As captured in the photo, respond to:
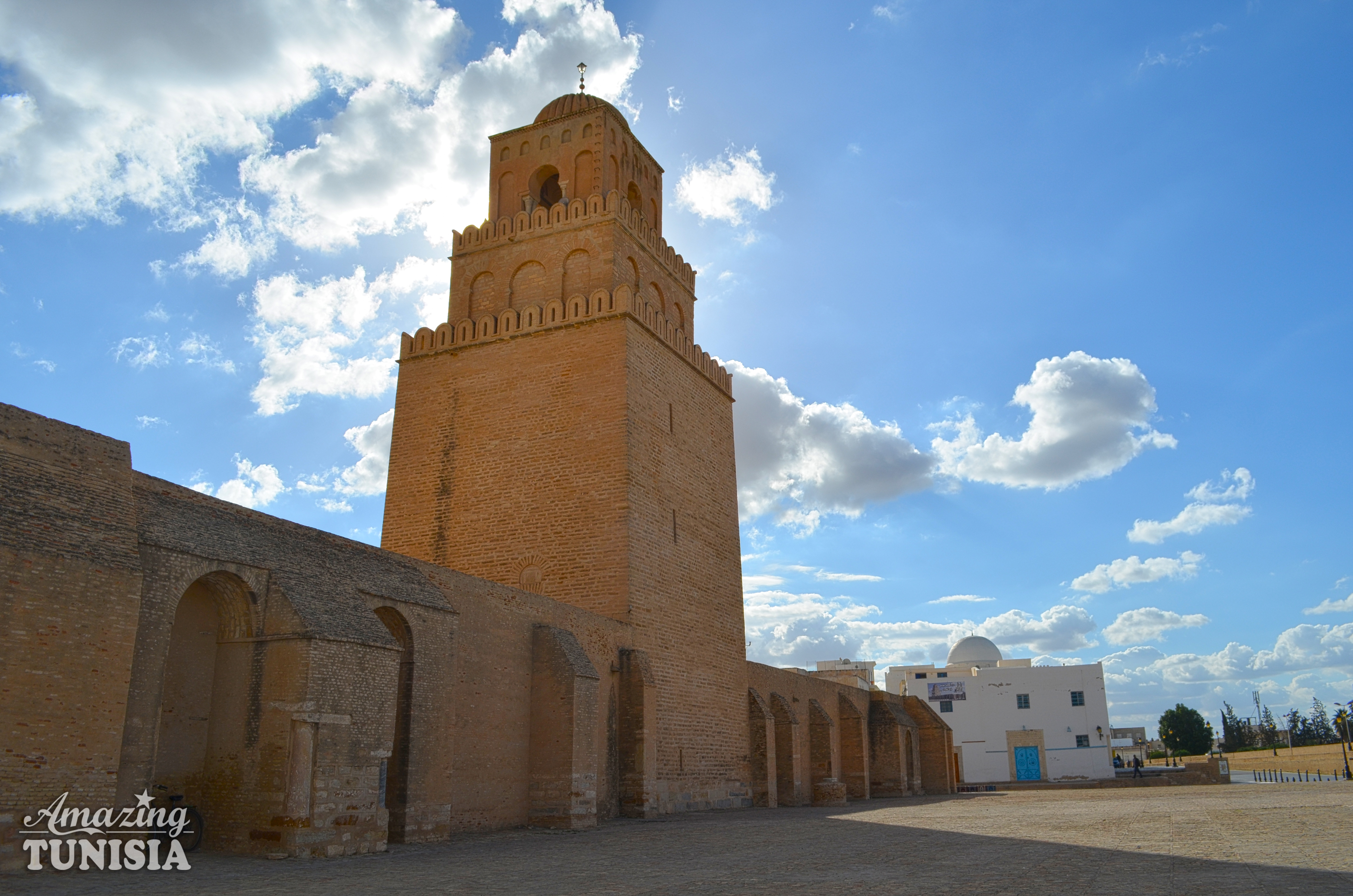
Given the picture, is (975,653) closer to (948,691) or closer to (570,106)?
(948,691)

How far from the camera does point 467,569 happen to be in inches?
797

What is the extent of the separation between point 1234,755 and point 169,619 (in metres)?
81.2

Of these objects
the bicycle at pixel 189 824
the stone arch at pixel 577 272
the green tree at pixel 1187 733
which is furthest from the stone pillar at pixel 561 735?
the green tree at pixel 1187 733

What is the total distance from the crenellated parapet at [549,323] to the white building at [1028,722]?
28586mm

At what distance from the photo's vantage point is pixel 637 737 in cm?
1756

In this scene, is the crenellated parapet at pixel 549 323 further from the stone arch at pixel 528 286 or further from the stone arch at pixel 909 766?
the stone arch at pixel 909 766

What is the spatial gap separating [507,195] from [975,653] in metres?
39.2

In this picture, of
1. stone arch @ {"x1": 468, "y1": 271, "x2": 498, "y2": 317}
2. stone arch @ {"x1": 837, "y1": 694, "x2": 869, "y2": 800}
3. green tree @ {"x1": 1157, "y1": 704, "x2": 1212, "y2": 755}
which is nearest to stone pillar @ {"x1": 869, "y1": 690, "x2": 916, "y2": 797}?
stone arch @ {"x1": 837, "y1": 694, "x2": 869, "y2": 800}

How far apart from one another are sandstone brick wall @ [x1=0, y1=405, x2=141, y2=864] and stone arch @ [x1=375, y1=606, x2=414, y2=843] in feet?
11.8

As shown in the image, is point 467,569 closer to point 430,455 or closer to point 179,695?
point 430,455

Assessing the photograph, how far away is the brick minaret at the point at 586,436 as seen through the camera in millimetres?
19547

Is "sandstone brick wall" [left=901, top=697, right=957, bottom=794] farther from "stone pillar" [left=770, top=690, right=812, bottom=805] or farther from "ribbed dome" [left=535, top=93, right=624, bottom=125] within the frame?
"ribbed dome" [left=535, top=93, right=624, bottom=125]

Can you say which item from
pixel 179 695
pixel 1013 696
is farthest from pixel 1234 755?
pixel 179 695

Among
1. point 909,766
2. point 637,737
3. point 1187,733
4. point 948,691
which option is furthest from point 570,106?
point 1187,733
